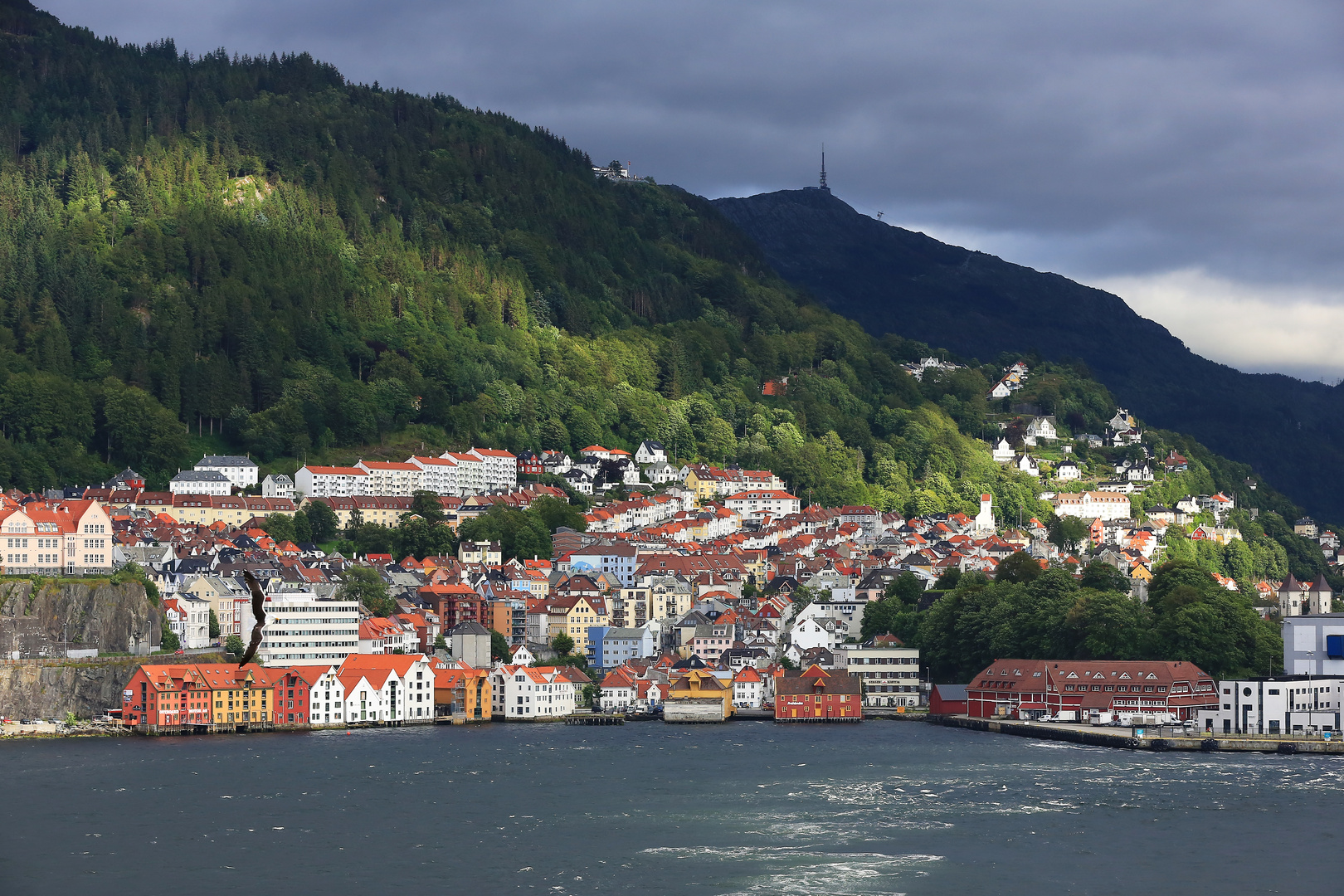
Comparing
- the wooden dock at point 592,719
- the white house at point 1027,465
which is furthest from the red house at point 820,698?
the white house at point 1027,465

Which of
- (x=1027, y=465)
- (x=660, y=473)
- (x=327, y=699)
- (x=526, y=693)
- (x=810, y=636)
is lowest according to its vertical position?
(x=327, y=699)

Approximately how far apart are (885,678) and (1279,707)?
17.3 metres

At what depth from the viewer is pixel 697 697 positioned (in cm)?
7025

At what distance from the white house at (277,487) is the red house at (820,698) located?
34.9 m

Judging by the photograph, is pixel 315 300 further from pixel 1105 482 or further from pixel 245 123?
pixel 1105 482

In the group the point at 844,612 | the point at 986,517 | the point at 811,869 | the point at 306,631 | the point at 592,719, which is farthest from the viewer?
the point at 986,517

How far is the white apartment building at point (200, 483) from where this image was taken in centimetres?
9319

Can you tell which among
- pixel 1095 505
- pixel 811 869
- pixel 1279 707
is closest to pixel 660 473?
pixel 1095 505

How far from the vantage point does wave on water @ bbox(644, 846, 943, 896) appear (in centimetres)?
3578

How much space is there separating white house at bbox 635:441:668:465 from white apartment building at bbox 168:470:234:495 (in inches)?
1207

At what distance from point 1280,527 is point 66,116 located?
93157 mm

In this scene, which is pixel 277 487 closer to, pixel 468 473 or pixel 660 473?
pixel 468 473

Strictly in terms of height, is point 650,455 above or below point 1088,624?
above

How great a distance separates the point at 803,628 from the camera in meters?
80.6
